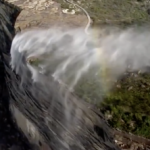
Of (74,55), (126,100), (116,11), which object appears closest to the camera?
(126,100)

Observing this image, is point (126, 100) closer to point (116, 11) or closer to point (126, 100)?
point (126, 100)

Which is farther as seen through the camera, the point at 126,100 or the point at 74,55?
the point at 74,55

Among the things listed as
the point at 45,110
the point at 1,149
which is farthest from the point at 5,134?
the point at 45,110

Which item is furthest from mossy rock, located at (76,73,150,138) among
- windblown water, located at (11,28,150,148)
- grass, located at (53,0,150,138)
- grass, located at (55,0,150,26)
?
grass, located at (55,0,150,26)

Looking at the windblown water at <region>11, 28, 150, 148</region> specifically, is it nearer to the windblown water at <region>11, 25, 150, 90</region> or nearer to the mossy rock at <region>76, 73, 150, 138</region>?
the windblown water at <region>11, 25, 150, 90</region>

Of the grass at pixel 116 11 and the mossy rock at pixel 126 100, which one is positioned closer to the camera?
the mossy rock at pixel 126 100

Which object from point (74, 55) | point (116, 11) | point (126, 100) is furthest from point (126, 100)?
point (116, 11)

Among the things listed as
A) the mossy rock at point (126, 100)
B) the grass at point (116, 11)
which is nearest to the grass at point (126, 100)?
the mossy rock at point (126, 100)

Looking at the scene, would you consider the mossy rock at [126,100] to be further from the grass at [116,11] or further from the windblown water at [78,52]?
the grass at [116,11]

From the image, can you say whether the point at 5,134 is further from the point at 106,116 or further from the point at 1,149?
the point at 106,116

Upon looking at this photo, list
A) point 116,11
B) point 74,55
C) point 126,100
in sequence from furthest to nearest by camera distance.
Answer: point 116,11 < point 74,55 < point 126,100

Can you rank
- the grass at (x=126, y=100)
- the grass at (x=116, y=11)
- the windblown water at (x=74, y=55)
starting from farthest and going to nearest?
1. the grass at (x=116, y=11)
2. the windblown water at (x=74, y=55)
3. the grass at (x=126, y=100)
